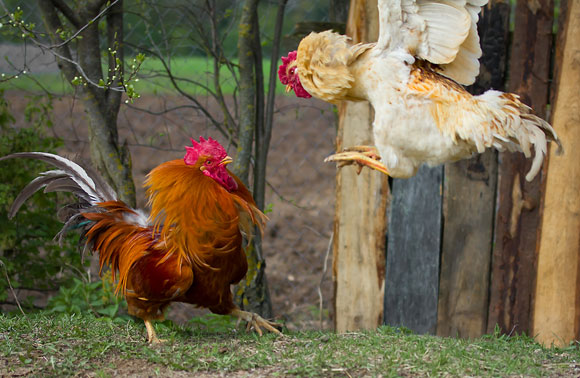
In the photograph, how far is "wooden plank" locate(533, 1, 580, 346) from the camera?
428cm

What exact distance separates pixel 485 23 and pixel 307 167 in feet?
17.2

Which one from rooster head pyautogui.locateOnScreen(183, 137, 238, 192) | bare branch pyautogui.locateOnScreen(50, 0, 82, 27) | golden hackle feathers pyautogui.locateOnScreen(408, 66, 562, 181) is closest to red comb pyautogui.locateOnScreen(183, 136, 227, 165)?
rooster head pyautogui.locateOnScreen(183, 137, 238, 192)

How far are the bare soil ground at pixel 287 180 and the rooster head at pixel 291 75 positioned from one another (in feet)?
7.54

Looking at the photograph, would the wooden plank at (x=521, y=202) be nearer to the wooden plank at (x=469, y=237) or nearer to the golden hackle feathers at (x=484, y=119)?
the wooden plank at (x=469, y=237)

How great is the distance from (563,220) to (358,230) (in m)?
1.43

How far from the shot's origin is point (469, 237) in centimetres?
472

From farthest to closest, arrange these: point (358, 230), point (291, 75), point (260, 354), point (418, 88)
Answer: point (358, 230) < point (291, 75) < point (260, 354) < point (418, 88)

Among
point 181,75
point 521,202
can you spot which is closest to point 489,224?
point 521,202

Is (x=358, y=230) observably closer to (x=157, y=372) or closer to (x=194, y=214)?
(x=194, y=214)

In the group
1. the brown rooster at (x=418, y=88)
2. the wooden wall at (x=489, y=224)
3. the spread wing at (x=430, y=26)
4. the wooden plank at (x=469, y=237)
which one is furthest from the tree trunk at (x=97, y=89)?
the wooden plank at (x=469, y=237)

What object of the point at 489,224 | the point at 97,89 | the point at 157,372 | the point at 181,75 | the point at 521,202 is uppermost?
the point at 181,75

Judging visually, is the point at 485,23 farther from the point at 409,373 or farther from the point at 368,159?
the point at 409,373

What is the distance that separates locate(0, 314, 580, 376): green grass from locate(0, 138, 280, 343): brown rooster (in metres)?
0.26

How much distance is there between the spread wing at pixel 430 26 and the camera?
3.14 m
